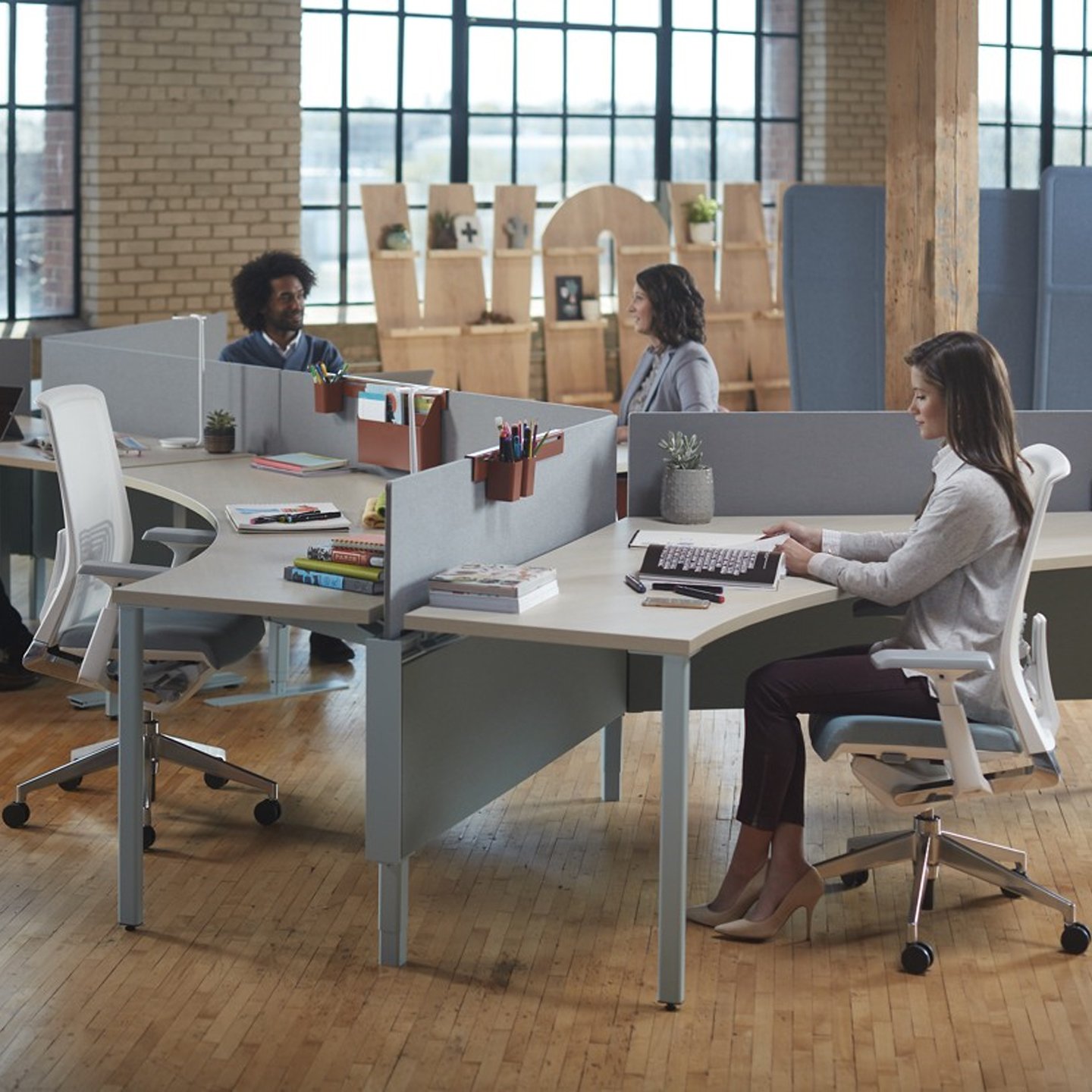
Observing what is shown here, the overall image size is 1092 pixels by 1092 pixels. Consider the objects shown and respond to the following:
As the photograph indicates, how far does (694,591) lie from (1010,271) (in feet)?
14.9

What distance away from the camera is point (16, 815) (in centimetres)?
481

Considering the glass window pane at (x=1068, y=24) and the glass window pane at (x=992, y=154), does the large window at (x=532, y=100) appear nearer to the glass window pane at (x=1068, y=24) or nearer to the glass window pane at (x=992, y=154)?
the glass window pane at (x=992, y=154)

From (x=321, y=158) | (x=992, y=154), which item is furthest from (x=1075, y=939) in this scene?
(x=992, y=154)

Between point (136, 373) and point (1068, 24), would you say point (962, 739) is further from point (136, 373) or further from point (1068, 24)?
point (1068, 24)

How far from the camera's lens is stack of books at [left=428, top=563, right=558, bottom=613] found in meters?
3.85

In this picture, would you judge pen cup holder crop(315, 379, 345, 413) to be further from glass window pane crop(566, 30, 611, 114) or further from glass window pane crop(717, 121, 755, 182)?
glass window pane crop(717, 121, 755, 182)

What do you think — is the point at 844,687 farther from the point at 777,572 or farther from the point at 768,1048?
the point at 768,1048

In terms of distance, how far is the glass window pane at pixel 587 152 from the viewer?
442 inches

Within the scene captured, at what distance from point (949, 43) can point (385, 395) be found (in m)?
2.56

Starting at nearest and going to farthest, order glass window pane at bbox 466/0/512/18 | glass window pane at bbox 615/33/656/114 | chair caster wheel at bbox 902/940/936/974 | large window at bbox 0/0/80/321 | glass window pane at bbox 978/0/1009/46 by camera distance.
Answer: chair caster wheel at bbox 902/940/936/974, large window at bbox 0/0/80/321, glass window pane at bbox 466/0/512/18, glass window pane at bbox 615/33/656/114, glass window pane at bbox 978/0/1009/46

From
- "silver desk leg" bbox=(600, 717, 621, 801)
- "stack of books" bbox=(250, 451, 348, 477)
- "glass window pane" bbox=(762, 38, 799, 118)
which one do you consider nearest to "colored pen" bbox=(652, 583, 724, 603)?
"silver desk leg" bbox=(600, 717, 621, 801)

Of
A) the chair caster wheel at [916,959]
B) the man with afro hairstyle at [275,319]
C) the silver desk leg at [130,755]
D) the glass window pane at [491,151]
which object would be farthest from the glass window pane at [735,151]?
the chair caster wheel at [916,959]

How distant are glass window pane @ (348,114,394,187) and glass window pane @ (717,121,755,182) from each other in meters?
2.35

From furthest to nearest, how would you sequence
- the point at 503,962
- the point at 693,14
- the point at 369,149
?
the point at 693,14 < the point at 369,149 < the point at 503,962
